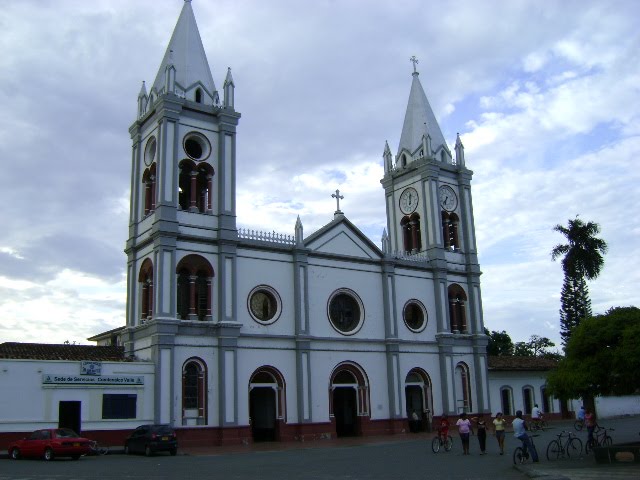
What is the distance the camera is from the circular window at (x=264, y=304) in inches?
1387

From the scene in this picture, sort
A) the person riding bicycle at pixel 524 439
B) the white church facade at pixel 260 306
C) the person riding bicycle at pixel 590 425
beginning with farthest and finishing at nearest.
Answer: the white church facade at pixel 260 306 → the person riding bicycle at pixel 590 425 → the person riding bicycle at pixel 524 439

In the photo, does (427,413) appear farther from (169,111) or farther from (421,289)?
(169,111)

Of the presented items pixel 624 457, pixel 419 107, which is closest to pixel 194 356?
pixel 624 457

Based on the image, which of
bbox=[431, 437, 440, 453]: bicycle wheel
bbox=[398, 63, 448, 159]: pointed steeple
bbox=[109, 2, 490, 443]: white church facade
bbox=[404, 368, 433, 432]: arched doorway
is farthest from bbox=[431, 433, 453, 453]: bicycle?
bbox=[398, 63, 448, 159]: pointed steeple

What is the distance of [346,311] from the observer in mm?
39156

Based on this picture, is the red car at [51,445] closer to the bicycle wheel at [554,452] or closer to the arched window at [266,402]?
the arched window at [266,402]

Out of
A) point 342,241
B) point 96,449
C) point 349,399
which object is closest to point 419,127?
point 342,241

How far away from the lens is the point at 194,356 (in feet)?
106

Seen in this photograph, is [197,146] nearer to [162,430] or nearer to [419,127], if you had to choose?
[162,430]

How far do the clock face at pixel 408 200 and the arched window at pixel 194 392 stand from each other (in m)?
19.6

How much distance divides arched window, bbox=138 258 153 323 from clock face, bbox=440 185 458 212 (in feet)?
66.8

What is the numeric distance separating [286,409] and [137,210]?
13026 mm

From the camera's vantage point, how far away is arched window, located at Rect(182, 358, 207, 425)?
31.7 meters

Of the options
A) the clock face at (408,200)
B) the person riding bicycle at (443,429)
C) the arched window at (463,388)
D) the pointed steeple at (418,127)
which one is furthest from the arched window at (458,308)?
the person riding bicycle at (443,429)
